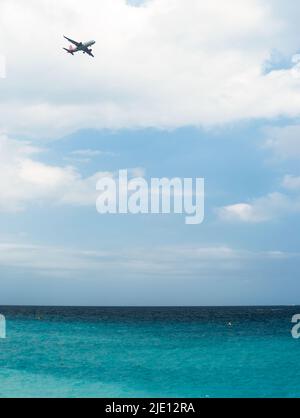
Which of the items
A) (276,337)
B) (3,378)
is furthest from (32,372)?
(276,337)

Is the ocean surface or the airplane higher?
the airplane

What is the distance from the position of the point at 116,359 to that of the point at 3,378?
11515 millimetres

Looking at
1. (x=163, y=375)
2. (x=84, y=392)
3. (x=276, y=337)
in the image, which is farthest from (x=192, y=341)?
(x=84, y=392)

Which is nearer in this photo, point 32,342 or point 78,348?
point 78,348

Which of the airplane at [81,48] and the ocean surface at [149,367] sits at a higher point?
the airplane at [81,48]

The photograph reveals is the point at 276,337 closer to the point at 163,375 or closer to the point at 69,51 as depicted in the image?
the point at 163,375

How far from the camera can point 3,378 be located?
32.5 m

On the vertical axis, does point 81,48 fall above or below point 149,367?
above

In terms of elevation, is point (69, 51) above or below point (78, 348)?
above

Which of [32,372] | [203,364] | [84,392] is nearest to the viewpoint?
[84,392]

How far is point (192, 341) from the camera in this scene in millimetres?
54312
